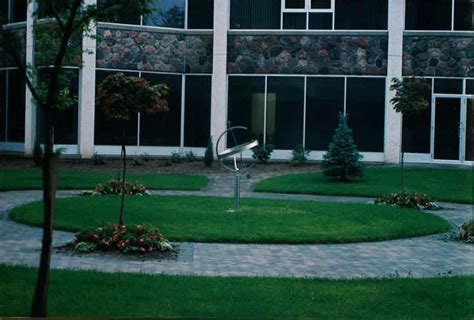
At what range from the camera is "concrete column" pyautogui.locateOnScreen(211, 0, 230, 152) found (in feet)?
66.5

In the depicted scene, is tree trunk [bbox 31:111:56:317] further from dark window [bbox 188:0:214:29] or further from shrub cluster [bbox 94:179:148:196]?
dark window [bbox 188:0:214:29]

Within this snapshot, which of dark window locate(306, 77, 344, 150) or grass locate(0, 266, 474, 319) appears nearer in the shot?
grass locate(0, 266, 474, 319)

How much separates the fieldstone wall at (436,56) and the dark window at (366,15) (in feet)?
2.72

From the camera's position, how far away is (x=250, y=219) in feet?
34.8

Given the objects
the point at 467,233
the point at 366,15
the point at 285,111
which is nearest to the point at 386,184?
the point at 285,111

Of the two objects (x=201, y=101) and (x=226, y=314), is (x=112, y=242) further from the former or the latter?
(x=201, y=101)

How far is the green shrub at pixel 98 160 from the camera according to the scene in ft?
54.4

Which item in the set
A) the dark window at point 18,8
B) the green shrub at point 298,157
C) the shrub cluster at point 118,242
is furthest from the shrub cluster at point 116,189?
the green shrub at point 298,157

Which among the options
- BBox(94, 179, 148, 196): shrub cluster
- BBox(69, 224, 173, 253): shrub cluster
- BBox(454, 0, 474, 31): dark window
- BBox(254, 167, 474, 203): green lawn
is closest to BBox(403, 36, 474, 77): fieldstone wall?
BBox(454, 0, 474, 31): dark window

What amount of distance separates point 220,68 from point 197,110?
1301mm

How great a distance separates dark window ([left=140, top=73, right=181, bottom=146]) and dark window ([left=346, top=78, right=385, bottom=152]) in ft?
14.9

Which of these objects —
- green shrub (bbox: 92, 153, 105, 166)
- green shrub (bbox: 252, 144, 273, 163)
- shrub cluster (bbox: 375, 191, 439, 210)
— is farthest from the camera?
green shrub (bbox: 252, 144, 273, 163)

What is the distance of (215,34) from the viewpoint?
20344 millimetres

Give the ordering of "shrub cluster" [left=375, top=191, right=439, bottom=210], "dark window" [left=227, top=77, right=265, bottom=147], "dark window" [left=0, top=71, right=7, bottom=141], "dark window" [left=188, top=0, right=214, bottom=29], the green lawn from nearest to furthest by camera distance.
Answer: "shrub cluster" [left=375, top=191, right=439, bottom=210]
the green lawn
"dark window" [left=0, top=71, right=7, bottom=141]
"dark window" [left=227, top=77, right=265, bottom=147]
"dark window" [left=188, top=0, right=214, bottom=29]
